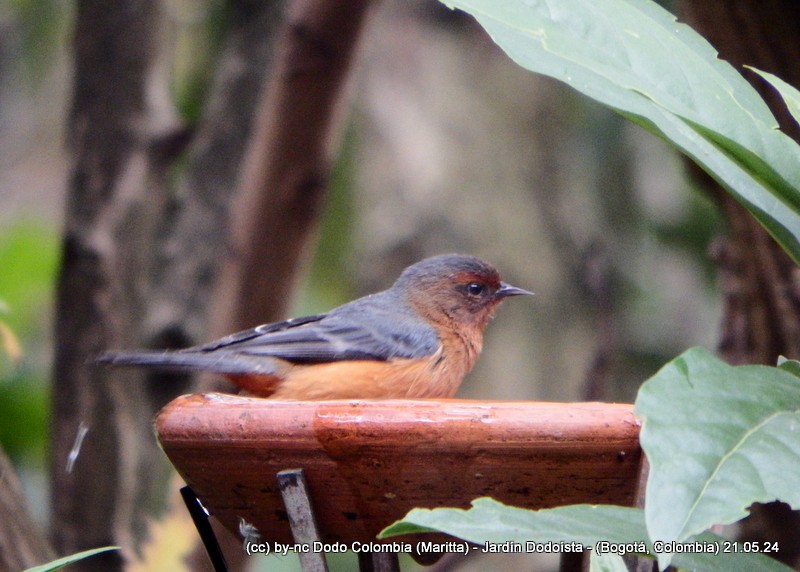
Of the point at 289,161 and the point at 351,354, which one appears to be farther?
the point at 289,161

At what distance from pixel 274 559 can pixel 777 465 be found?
3.30 m

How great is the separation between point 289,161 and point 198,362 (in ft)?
5.15

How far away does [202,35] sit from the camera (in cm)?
672

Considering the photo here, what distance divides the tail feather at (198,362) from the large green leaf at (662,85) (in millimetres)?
1425

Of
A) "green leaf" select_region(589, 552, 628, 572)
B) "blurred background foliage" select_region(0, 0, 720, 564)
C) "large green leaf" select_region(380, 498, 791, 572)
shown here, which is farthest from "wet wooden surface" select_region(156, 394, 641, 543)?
"blurred background foliage" select_region(0, 0, 720, 564)

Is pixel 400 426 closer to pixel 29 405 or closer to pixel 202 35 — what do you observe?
pixel 29 405

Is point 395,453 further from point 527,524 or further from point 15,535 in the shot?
point 15,535

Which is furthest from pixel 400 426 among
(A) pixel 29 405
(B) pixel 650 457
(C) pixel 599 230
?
(C) pixel 599 230

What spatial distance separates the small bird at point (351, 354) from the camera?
3076 millimetres

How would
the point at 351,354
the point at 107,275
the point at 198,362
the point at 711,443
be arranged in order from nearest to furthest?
1. the point at 711,443
2. the point at 198,362
3. the point at 351,354
4. the point at 107,275

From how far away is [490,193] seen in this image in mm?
9484

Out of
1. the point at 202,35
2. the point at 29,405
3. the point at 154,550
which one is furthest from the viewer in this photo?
the point at 202,35

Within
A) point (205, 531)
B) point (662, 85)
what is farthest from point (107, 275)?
point (662, 85)

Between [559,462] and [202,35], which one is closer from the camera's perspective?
[559,462]
